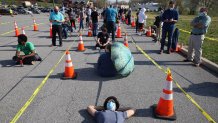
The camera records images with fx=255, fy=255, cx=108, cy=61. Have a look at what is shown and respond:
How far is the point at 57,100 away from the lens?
19.5 feet

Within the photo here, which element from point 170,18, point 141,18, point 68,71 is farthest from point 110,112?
point 141,18

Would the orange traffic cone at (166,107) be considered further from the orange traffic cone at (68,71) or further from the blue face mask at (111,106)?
the orange traffic cone at (68,71)

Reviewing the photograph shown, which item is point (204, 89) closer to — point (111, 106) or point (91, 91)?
point (91, 91)

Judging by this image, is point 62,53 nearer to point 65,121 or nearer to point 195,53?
point 195,53

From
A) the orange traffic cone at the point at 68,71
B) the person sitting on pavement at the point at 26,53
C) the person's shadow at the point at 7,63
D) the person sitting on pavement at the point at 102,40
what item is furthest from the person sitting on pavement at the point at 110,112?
the person sitting on pavement at the point at 102,40

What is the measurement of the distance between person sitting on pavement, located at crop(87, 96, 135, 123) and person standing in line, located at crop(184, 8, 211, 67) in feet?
16.4

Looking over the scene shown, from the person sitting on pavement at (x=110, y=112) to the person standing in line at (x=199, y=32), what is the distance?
197 inches

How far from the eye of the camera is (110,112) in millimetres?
4730

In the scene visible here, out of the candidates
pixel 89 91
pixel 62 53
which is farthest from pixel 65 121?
pixel 62 53

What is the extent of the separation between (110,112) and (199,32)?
5808 mm

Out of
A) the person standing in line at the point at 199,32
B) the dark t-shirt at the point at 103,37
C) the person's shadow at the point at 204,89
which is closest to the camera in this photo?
the person's shadow at the point at 204,89

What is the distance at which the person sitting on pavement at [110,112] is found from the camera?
459 cm

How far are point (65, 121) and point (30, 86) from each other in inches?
94.5

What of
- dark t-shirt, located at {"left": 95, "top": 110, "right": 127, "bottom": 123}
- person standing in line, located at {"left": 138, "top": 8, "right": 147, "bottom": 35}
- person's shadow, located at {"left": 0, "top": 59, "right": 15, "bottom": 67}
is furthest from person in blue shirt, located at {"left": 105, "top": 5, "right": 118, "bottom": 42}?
dark t-shirt, located at {"left": 95, "top": 110, "right": 127, "bottom": 123}
